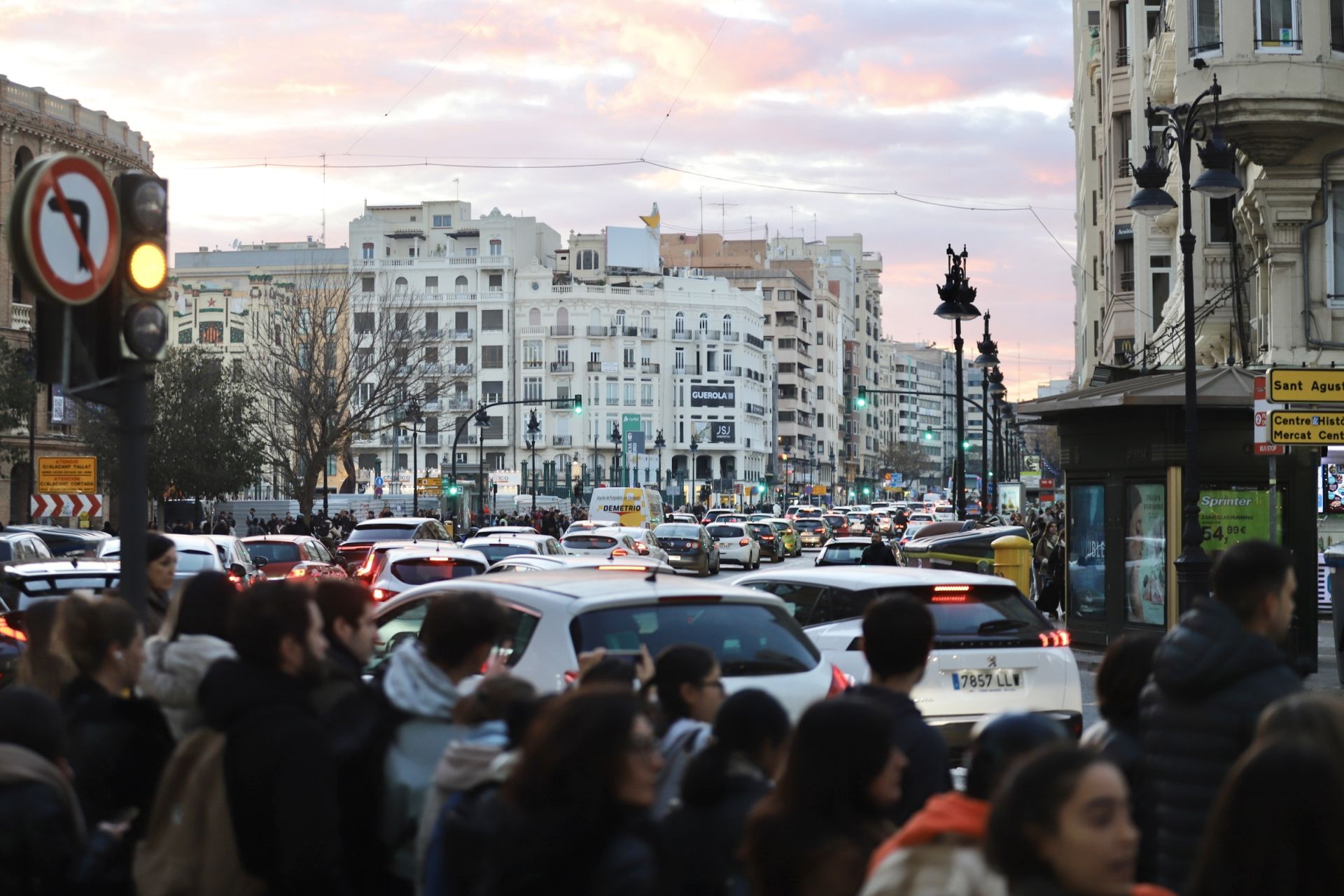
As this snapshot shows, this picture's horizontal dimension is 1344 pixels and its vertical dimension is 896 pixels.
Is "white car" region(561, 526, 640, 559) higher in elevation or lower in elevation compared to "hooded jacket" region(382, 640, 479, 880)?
lower

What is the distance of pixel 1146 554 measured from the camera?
2195 cm

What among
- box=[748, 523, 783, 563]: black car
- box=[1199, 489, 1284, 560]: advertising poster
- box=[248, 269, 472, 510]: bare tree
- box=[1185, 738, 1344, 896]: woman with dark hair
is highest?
box=[248, 269, 472, 510]: bare tree

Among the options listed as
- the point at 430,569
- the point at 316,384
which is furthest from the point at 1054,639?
the point at 316,384

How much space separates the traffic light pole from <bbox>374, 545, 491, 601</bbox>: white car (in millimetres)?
13717

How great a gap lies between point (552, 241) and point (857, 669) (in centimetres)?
13056

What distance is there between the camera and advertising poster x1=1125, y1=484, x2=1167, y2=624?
21641 millimetres

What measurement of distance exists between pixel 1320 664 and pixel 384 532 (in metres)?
17.6

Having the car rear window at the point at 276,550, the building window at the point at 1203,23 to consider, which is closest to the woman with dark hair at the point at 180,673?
the car rear window at the point at 276,550

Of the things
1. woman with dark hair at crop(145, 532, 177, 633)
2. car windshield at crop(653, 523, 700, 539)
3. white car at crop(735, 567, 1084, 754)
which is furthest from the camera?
car windshield at crop(653, 523, 700, 539)

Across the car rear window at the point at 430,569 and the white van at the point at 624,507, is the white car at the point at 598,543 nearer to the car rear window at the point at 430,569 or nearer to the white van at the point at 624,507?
the car rear window at the point at 430,569

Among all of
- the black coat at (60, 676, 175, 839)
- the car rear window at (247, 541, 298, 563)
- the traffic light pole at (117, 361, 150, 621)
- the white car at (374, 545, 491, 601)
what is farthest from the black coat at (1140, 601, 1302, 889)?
the car rear window at (247, 541, 298, 563)

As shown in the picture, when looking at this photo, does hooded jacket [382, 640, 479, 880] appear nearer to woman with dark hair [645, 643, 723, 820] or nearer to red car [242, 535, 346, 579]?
woman with dark hair [645, 643, 723, 820]

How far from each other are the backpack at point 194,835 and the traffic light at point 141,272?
7.93 feet

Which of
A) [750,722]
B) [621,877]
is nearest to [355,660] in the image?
[750,722]
